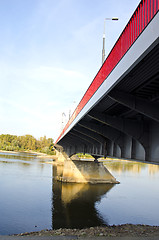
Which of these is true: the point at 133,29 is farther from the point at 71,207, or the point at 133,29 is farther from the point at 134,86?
Answer: the point at 71,207

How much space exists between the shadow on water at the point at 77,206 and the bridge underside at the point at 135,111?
20.8 feet

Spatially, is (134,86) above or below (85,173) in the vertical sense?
above

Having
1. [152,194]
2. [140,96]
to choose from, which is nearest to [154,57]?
[140,96]

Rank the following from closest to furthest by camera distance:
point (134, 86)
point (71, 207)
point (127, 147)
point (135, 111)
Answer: point (134, 86) < point (135, 111) < point (127, 147) < point (71, 207)

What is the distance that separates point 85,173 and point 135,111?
92.4ft

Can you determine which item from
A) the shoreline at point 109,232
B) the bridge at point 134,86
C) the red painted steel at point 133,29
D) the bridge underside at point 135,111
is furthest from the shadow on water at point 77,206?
the red painted steel at point 133,29

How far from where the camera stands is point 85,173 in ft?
120

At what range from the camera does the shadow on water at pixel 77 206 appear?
1734cm

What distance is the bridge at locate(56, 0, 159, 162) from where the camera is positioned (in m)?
4.49

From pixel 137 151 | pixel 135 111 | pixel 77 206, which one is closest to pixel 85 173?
pixel 77 206

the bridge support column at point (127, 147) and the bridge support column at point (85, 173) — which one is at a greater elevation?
the bridge support column at point (127, 147)

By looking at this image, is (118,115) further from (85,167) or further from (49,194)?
(85,167)

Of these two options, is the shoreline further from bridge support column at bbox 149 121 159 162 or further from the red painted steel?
the red painted steel

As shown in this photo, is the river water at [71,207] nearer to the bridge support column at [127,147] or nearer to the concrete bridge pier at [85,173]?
the concrete bridge pier at [85,173]
